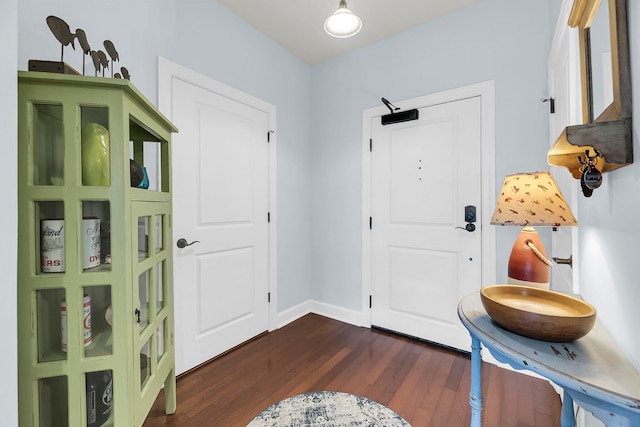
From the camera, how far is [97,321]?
998 mm

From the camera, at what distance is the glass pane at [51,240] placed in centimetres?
91

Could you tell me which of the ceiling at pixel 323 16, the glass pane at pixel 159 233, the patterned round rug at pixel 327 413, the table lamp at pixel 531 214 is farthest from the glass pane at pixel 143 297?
the ceiling at pixel 323 16

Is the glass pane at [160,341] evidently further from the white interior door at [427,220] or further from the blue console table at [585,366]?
the white interior door at [427,220]

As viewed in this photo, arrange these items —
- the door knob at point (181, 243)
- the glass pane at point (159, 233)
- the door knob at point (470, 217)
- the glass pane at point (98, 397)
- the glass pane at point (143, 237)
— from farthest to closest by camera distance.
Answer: the door knob at point (470, 217)
the door knob at point (181, 243)
the glass pane at point (159, 233)
the glass pane at point (143, 237)
the glass pane at point (98, 397)

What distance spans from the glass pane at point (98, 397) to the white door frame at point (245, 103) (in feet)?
4.80

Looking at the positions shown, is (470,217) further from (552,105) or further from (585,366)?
(585,366)

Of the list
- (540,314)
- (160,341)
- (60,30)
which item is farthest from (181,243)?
(540,314)

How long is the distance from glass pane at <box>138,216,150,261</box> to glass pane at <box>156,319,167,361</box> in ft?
1.41

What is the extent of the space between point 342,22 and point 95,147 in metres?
1.57

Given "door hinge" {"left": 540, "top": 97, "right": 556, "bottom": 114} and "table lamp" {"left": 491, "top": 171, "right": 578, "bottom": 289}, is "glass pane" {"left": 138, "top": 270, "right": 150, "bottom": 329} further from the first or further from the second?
"door hinge" {"left": 540, "top": 97, "right": 556, "bottom": 114}

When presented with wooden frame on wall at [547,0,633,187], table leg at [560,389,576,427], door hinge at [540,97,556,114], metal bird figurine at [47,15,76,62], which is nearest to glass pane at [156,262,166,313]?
metal bird figurine at [47,15,76,62]

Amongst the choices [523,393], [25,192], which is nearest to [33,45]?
Answer: [25,192]

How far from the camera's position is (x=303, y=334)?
2.50 meters

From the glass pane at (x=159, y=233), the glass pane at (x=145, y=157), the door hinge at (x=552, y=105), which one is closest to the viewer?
the glass pane at (x=145, y=157)
